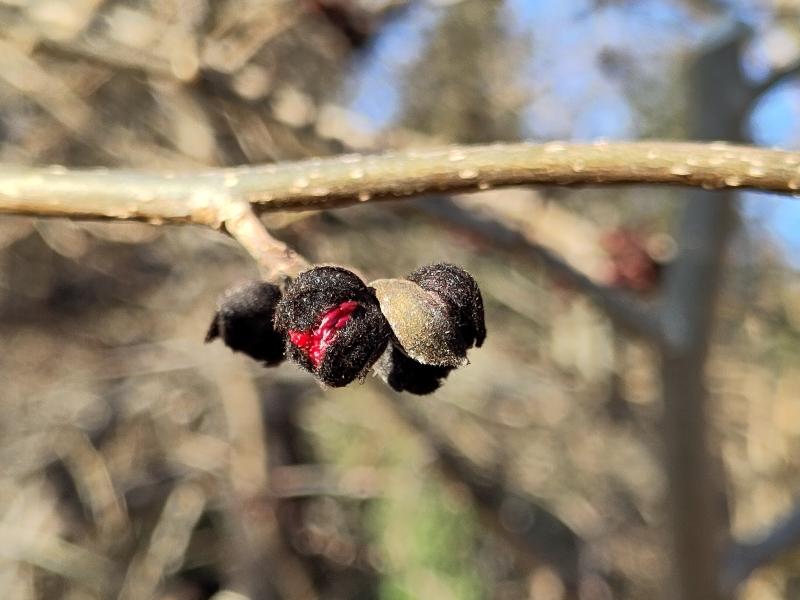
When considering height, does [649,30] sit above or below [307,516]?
above

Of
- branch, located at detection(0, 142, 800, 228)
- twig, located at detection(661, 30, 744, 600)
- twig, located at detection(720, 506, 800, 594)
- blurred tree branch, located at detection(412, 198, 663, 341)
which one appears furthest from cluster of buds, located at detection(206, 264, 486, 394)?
twig, located at detection(720, 506, 800, 594)

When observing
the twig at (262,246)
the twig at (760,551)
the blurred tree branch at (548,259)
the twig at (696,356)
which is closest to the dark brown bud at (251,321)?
the twig at (262,246)

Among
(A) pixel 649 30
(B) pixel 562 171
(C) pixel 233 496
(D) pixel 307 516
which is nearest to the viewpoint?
(B) pixel 562 171

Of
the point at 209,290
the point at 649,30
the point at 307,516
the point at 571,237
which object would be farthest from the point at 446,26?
the point at 307,516

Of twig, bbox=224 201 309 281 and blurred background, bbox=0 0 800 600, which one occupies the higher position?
twig, bbox=224 201 309 281

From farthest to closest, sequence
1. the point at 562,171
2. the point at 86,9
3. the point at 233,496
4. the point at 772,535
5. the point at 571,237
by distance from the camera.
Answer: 1. the point at 233,496
2. the point at 571,237
3. the point at 86,9
4. the point at 772,535
5. the point at 562,171

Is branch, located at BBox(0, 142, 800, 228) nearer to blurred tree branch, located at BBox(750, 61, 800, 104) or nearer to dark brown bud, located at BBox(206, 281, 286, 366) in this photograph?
dark brown bud, located at BBox(206, 281, 286, 366)

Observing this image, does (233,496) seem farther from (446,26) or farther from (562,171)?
(562,171)
